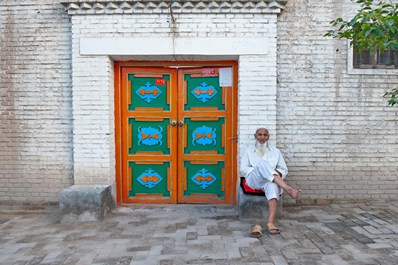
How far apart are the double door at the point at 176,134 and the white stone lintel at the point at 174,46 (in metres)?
0.46

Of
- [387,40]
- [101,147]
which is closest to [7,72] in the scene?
[101,147]

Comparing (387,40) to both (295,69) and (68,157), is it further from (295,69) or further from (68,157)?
(68,157)

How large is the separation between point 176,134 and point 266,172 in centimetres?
188

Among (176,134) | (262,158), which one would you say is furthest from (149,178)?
(262,158)

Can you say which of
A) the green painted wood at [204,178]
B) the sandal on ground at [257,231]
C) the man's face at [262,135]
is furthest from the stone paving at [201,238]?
the man's face at [262,135]

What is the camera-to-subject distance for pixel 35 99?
6.22 m

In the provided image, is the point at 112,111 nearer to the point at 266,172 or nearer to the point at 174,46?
the point at 174,46

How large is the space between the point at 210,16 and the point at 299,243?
3503 millimetres

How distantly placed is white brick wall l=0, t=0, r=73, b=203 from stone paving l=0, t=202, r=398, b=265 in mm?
655

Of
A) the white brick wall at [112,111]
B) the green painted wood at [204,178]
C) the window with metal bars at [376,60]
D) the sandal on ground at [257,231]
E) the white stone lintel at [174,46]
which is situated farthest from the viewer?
the green painted wood at [204,178]

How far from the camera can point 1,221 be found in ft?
19.0

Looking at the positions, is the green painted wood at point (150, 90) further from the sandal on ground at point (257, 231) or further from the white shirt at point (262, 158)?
the sandal on ground at point (257, 231)

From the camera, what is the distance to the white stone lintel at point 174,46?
5.85 metres

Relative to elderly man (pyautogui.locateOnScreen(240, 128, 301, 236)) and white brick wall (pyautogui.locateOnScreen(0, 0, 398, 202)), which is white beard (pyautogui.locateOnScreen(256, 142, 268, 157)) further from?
white brick wall (pyautogui.locateOnScreen(0, 0, 398, 202))
